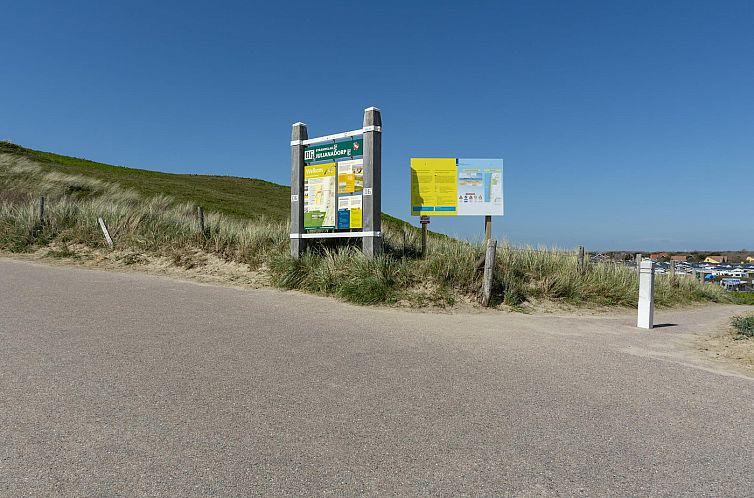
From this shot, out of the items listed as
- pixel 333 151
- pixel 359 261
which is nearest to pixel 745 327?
pixel 359 261

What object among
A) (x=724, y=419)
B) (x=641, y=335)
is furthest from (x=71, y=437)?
(x=641, y=335)

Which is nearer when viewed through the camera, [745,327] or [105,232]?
[745,327]

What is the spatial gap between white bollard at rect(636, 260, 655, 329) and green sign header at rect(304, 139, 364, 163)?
646 centimetres

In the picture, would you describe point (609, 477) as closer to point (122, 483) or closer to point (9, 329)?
point (122, 483)

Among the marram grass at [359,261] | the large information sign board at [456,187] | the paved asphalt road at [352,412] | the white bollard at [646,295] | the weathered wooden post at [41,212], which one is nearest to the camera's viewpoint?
the paved asphalt road at [352,412]

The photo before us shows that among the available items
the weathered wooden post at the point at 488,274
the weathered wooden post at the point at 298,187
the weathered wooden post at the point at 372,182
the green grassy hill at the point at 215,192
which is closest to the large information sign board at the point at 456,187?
the weathered wooden post at the point at 372,182

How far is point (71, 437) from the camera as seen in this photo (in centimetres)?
298

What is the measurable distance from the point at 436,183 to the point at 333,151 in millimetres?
2715

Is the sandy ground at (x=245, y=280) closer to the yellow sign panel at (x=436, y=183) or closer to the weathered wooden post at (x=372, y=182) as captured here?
the weathered wooden post at (x=372, y=182)

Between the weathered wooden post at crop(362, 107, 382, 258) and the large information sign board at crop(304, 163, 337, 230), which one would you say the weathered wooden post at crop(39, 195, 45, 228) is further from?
the weathered wooden post at crop(362, 107, 382, 258)

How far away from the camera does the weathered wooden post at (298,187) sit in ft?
39.2

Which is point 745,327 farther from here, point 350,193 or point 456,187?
point 350,193

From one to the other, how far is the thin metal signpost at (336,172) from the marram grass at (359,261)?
432mm

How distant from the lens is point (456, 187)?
11750 mm
